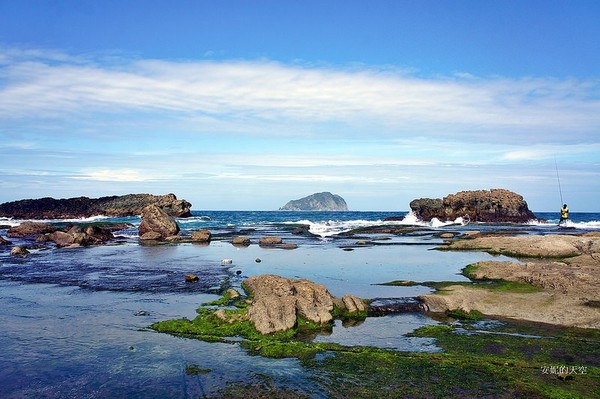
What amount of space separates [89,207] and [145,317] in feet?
425

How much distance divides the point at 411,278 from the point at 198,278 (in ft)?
41.4

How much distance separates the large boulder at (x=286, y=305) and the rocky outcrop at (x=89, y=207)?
107 meters

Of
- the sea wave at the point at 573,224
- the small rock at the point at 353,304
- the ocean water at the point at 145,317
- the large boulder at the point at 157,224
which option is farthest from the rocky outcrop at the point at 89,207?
the small rock at the point at 353,304

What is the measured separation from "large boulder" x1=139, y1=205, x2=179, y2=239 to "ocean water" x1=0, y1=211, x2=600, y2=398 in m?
18.1

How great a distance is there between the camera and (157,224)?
60.1m

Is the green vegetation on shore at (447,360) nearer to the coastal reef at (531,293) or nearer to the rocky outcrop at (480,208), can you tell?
the coastal reef at (531,293)

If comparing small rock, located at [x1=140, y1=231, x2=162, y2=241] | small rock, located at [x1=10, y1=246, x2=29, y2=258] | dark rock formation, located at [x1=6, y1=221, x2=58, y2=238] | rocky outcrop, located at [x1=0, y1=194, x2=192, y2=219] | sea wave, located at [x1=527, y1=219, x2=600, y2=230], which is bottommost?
sea wave, located at [x1=527, y1=219, x2=600, y2=230]

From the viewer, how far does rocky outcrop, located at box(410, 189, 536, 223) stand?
9794 centimetres

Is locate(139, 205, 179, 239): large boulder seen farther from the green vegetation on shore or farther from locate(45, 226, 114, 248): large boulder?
the green vegetation on shore

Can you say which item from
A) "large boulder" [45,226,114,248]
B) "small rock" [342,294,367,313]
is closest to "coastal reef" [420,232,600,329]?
"small rock" [342,294,367,313]

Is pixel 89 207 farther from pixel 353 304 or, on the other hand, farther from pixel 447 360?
pixel 447 360

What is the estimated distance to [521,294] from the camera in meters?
20.6

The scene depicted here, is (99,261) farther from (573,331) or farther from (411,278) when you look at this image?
(573,331)

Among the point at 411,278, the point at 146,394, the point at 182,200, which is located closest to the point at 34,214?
the point at 182,200
